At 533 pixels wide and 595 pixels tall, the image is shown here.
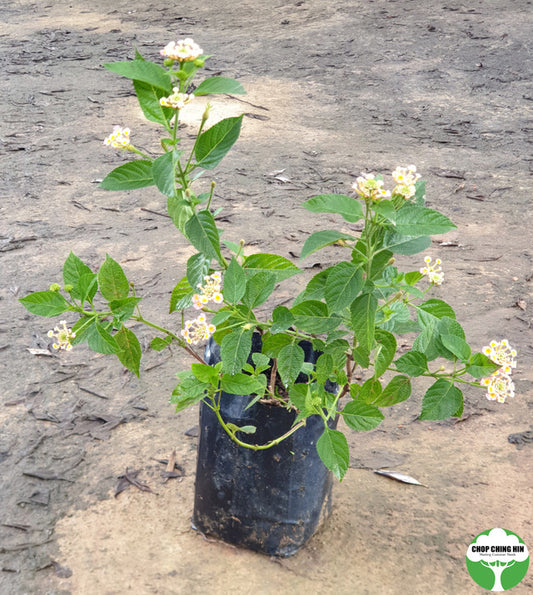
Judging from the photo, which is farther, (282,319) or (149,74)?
(282,319)

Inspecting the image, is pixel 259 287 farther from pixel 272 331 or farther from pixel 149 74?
pixel 149 74

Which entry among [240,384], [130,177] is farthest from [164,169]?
[240,384]

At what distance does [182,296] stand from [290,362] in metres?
0.39

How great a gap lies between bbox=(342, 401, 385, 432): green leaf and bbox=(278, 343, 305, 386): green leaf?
0.19 m

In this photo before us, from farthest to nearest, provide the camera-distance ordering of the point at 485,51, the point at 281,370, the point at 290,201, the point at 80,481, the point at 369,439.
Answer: the point at 485,51 < the point at 290,201 < the point at 369,439 < the point at 80,481 < the point at 281,370

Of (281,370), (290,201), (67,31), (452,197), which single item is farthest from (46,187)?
(67,31)

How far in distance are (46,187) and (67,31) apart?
5.49m

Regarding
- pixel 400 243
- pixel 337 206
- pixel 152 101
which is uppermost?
pixel 152 101

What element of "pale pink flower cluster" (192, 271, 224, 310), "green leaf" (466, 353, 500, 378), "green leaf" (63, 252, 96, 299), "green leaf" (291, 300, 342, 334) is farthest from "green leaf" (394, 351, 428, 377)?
"green leaf" (63, 252, 96, 299)

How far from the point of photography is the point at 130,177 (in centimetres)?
170

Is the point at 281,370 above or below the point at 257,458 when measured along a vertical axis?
above

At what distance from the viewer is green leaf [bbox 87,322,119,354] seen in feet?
6.09

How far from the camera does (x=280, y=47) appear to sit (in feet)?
29.3

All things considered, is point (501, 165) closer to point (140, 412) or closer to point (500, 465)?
point (500, 465)
